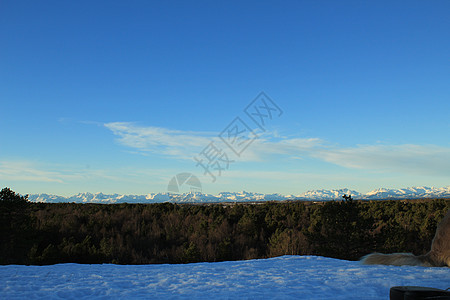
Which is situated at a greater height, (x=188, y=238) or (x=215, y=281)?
(x=215, y=281)

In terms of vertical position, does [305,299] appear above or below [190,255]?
above

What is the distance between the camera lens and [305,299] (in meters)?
3.59

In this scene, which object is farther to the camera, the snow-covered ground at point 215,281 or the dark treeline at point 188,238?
the dark treeline at point 188,238

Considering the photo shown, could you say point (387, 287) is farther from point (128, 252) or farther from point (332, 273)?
point (128, 252)

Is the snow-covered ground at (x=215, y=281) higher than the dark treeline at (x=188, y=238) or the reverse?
higher

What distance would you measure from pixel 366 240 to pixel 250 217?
8312 mm

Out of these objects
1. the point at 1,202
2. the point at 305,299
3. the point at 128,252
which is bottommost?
the point at 128,252

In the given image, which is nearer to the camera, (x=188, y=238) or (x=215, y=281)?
(x=215, y=281)

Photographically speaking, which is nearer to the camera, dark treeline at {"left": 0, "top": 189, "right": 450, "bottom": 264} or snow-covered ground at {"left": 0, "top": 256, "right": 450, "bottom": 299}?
snow-covered ground at {"left": 0, "top": 256, "right": 450, "bottom": 299}

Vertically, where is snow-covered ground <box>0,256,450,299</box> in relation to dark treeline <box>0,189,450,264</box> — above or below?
above

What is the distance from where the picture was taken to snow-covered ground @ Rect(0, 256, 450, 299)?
3.76m

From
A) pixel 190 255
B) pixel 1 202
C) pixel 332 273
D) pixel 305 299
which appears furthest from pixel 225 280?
pixel 1 202

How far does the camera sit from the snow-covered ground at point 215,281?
3756 mm

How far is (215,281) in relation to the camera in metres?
4.32
